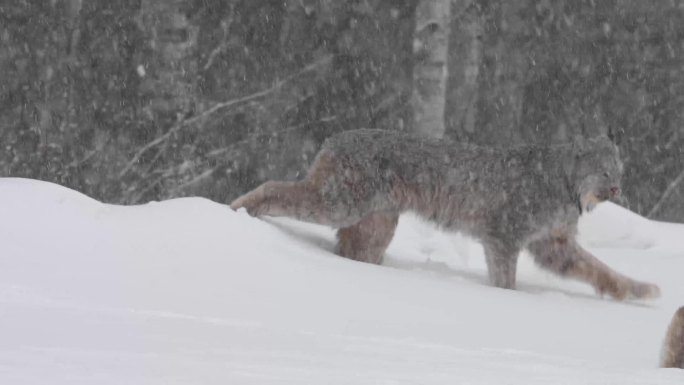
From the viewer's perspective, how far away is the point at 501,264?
25.1 ft

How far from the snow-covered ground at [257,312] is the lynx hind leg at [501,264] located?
4.9 inches

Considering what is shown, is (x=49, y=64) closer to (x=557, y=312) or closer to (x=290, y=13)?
(x=290, y=13)

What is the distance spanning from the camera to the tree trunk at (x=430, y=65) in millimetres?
11023

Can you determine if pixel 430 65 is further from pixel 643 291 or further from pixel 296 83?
pixel 643 291

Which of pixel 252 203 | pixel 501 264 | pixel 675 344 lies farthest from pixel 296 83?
pixel 675 344

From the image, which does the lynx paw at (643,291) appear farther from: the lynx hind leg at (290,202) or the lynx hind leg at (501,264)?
the lynx hind leg at (290,202)

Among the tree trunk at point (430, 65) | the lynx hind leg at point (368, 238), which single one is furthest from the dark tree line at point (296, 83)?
the lynx hind leg at point (368, 238)

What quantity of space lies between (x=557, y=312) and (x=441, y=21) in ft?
16.8

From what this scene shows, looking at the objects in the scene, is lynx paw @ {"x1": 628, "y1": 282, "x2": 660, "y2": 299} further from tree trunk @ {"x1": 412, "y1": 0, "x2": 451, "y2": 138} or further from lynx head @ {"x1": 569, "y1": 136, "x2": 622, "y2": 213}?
tree trunk @ {"x1": 412, "y1": 0, "x2": 451, "y2": 138}

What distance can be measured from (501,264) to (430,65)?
3881 mm

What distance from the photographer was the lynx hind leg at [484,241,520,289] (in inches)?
299

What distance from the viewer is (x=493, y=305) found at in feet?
20.7

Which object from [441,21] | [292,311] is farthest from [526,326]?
[441,21]

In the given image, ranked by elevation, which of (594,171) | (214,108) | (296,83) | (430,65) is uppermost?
(296,83)
